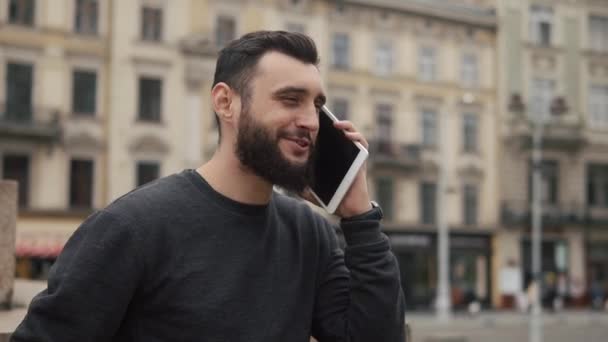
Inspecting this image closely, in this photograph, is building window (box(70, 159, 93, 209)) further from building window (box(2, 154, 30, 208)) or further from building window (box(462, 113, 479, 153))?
building window (box(462, 113, 479, 153))

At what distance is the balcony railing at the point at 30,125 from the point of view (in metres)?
27.8

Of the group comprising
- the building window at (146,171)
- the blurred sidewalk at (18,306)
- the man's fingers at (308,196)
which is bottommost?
the building window at (146,171)

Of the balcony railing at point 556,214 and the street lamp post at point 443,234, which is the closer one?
the street lamp post at point 443,234

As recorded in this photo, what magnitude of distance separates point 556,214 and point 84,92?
2192 cm

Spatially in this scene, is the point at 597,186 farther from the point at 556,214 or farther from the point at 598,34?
the point at 598,34

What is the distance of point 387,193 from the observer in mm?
35594

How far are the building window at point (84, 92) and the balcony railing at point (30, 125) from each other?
41.0 inches

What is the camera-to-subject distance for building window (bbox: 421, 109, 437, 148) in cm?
3691

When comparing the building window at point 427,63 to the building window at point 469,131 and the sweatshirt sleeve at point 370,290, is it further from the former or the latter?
the sweatshirt sleeve at point 370,290

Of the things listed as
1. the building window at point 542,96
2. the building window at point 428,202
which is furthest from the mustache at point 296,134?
the building window at point 542,96

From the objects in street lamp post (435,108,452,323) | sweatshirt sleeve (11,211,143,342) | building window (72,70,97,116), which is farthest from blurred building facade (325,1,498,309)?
sweatshirt sleeve (11,211,143,342)

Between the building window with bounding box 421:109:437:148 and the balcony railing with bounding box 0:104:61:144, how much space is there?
15941mm

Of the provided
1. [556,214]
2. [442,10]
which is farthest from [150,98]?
[556,214]

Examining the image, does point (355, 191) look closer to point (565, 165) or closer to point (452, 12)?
point (452, 12)
